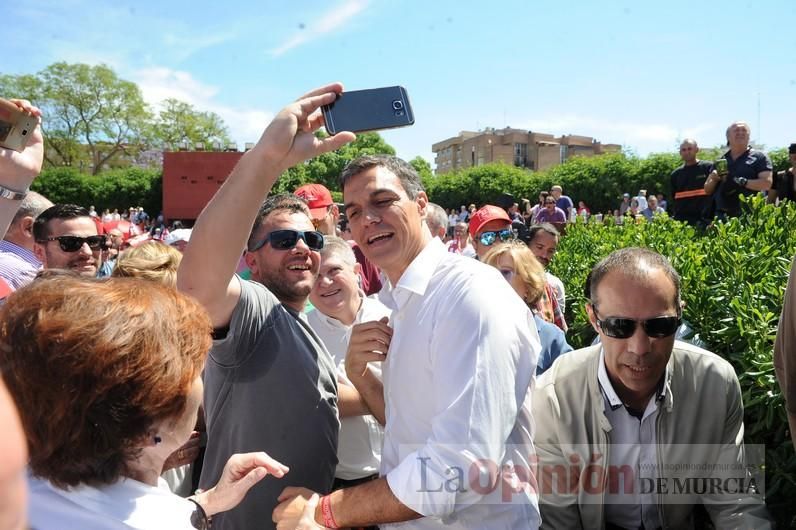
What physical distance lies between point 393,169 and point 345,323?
5.51ft

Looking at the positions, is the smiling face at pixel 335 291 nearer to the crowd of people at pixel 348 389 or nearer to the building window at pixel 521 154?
the crowd of people at pixel 348 389

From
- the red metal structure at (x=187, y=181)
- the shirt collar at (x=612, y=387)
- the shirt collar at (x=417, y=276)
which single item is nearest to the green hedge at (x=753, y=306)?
the shirt collar at (x=612, y=387)

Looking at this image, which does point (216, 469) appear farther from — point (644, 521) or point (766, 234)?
point (766, 234)

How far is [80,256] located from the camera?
4215 mm

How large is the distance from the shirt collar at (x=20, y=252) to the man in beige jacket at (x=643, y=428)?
3775 millimetres

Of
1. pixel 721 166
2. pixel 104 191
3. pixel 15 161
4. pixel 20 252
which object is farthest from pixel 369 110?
pixel 104 191

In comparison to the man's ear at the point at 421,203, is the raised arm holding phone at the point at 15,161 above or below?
above

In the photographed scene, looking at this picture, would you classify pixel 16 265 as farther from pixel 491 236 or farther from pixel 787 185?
pixel 787 185

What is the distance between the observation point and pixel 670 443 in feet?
7.73

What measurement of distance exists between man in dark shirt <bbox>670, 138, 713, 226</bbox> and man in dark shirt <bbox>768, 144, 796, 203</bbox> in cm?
79

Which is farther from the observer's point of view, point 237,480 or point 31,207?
point 31,207

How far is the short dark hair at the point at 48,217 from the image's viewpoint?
13.9 feet

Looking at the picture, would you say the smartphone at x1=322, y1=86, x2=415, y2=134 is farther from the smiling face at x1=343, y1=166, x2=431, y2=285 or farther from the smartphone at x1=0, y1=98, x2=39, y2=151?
the smartphone at x1=0, y1=98, x2=39, y2=151

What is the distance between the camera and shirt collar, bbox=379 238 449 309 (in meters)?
1.94
